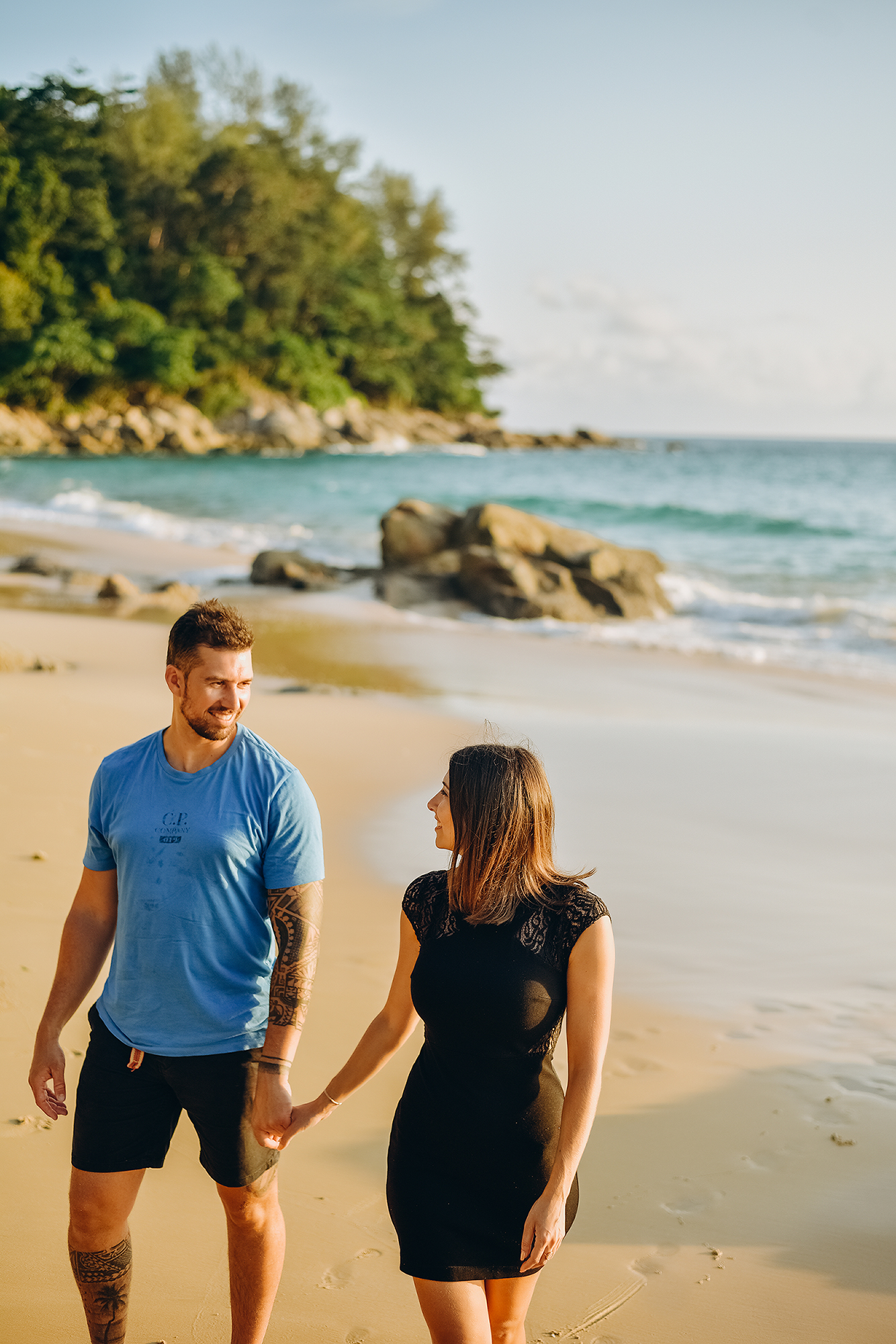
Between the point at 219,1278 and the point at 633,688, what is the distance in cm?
850

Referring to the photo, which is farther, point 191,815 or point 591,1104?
point 191,815

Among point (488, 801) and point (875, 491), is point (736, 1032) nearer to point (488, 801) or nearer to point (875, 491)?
point (488, 801)

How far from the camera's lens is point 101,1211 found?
239cm

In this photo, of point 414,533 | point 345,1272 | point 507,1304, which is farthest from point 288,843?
point 414,533

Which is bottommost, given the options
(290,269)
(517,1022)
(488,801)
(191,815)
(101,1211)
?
(101,1211)

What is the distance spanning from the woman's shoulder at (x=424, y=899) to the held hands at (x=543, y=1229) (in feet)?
1.70

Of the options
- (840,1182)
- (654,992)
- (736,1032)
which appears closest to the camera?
(840,1182)

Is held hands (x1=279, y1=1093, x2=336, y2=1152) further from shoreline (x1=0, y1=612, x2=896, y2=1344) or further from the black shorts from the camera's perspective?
shoreline (x1=0, y1=612, x2=896, y2=1344)

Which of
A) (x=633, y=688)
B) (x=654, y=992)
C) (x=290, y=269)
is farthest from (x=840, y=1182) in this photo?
(x=290, y=269)

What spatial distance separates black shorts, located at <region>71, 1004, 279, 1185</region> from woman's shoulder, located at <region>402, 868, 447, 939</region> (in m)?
0.54

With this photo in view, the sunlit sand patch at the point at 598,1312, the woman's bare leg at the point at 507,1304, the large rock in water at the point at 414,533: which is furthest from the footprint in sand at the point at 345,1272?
the large rock in water at the point at 414,533

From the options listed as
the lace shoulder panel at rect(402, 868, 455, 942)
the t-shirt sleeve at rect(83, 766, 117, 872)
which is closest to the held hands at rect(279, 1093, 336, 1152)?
the lace shoulder panel at rect(402, 868, 455, 942)

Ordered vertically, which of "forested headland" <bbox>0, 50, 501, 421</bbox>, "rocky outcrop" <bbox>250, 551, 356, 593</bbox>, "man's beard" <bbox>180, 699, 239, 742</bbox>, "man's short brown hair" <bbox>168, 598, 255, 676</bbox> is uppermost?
"forested headland" <bbox>0, 50, 501, 421</bbox>

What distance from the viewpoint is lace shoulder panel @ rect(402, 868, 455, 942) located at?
7.01 ft
